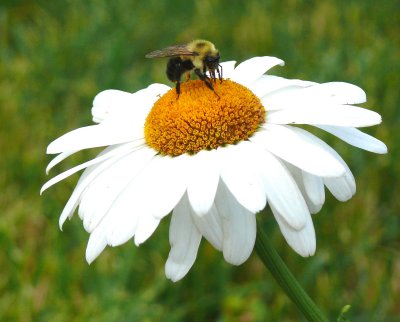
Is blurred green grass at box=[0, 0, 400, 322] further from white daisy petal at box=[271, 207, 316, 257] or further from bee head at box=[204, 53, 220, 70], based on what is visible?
white daisy petal at box=[271, 207, 316, 257]

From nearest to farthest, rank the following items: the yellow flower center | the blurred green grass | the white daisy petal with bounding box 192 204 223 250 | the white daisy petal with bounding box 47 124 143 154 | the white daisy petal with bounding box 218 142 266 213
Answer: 1. the white daisy petal with bounding box 218 142 266 213
2. the white daisy petal with bounding box 192 204 223 250
3. the yellow flower center
4. the white daisy petal with bounding box 47 124 143 154
5. the blurred green grass

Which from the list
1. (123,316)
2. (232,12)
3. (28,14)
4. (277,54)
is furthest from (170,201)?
(28,14)

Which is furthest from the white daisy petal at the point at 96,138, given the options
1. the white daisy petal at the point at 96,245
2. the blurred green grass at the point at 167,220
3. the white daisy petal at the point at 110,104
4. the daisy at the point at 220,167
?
the blurred green grass at the point at 167,220

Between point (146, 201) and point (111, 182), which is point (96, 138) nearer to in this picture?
point (111, 182)

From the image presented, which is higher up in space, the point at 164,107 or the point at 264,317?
the point at 164,107

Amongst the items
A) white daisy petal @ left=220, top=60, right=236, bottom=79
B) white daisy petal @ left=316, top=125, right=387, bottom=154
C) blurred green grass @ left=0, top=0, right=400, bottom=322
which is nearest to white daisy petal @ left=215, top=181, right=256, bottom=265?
white daisy petal @ left=316, top=125, right=387, bottom=154

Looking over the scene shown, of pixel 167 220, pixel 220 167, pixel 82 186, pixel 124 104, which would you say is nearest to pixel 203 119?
pixel 220 167

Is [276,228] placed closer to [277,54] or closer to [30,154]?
[30,154]
